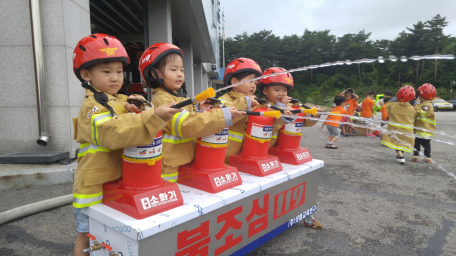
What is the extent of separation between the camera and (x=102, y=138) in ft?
4.99

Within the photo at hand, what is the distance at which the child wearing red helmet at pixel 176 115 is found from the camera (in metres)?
1.92

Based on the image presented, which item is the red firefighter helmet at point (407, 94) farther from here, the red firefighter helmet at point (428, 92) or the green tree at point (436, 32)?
the green tree at point (436, 32)

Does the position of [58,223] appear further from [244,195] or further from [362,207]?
[362,207]

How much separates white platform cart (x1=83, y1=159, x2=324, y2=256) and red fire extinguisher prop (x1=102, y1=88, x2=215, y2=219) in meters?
0.05

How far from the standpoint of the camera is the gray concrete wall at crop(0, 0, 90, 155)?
4.89 metres

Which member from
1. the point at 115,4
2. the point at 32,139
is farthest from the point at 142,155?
the point at 115,4

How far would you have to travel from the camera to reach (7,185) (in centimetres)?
414

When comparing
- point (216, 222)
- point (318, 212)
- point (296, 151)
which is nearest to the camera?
point (216, 222)

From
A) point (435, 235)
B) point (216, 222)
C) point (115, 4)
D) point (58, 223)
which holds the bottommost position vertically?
point (435, 235)

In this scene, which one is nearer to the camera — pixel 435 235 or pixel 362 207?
pixel 435 235

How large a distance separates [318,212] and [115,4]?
30.5 ft

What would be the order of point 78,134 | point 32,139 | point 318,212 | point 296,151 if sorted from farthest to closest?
point 32,139 → point 318,212 → point 296,151 → point 78,134

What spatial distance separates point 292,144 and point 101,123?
2.25m

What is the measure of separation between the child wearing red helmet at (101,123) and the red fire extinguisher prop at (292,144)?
6.23 feet
